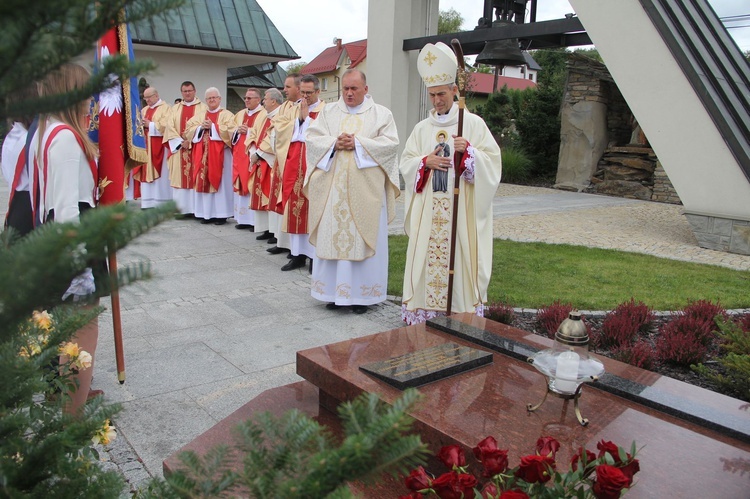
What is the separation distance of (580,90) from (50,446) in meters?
18.0

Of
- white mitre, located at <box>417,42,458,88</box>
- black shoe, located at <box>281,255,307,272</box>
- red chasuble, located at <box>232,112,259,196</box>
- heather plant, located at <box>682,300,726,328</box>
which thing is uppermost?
white mitre, located at <box>417,42,458,88</box>

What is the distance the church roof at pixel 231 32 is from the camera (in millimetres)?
15680

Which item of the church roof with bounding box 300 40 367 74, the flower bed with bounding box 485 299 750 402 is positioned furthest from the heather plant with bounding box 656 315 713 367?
the church roof with bounding box 300 40 367 74

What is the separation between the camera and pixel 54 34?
72cm

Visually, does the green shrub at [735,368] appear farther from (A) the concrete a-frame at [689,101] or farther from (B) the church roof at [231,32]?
(B) the church roof at [231,32]

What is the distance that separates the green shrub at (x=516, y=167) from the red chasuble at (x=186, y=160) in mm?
10389

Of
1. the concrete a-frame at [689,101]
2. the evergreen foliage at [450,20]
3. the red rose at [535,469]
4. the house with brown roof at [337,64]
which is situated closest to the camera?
the red rose at [535,469]

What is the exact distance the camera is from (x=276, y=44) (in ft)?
57.0

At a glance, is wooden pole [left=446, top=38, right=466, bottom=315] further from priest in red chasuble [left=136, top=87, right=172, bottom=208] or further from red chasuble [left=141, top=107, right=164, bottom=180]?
red chasuble [left=141, top=107, right=164, bottom=180]

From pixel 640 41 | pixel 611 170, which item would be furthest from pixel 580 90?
pixel 640 41

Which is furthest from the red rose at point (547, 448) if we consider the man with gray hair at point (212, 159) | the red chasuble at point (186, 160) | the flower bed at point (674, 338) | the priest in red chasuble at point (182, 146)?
the red chasuble at point (186, 160)

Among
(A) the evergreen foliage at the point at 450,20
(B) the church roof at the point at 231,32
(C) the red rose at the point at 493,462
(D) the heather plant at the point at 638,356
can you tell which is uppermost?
(A) the evergreen foliage at the point at 450,20

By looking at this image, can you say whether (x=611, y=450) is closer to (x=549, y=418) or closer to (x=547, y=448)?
(x=547, y=448)

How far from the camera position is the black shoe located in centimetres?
761
